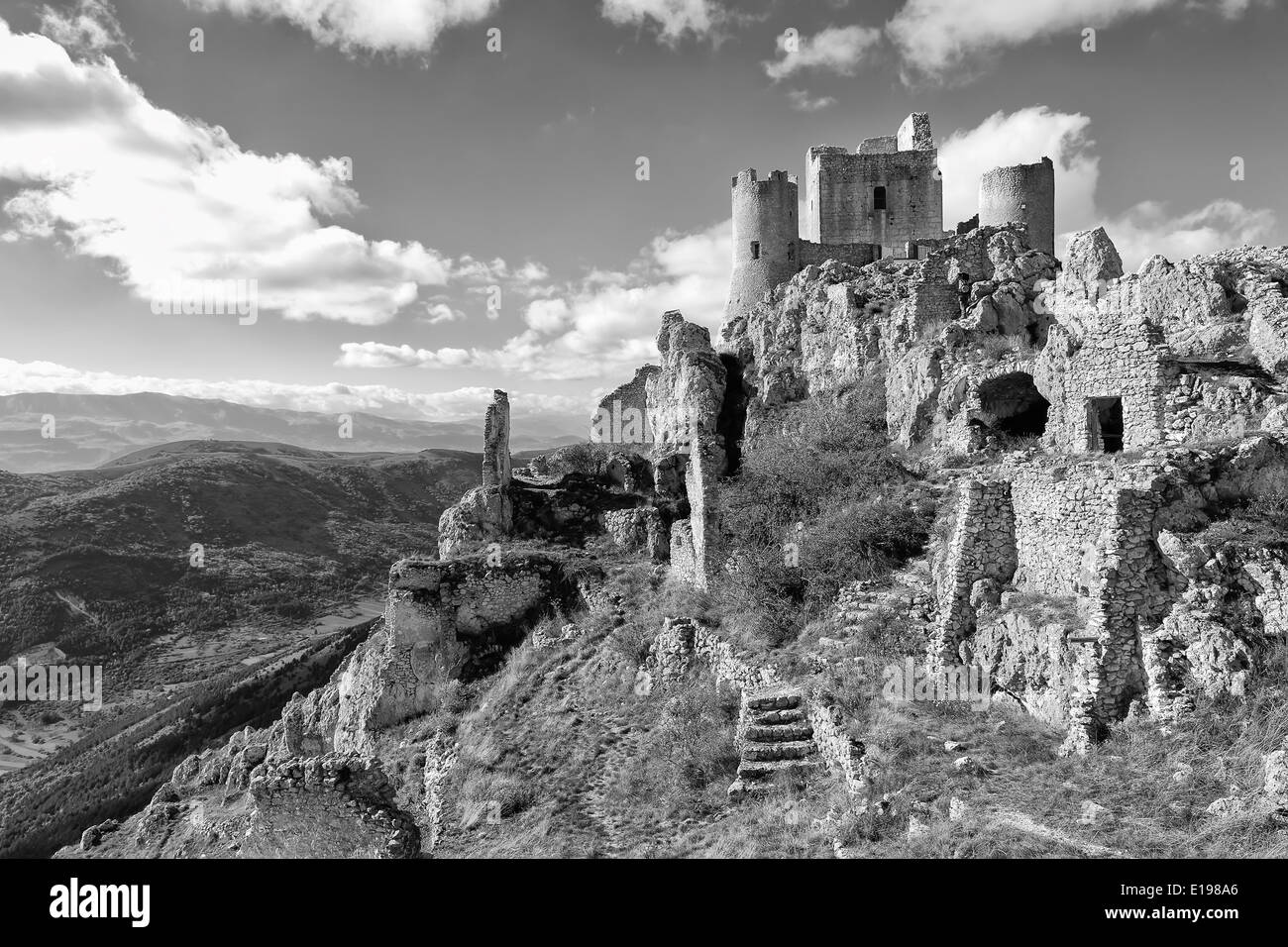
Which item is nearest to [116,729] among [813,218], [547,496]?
[547,496]

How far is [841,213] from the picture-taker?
32875 millimetres

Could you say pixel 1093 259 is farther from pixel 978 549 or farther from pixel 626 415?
pixel 626 415

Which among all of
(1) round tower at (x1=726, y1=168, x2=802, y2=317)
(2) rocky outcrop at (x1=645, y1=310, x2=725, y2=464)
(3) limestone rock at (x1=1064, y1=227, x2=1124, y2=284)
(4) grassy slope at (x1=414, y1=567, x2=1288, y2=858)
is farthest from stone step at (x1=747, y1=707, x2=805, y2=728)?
(1) round tower at (x1=726, y1=168, x2=802, y2=317)

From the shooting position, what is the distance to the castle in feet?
106

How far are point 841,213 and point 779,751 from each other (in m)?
28.4

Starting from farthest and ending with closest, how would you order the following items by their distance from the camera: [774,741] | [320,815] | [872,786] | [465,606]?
[465,606] → [774,741] → [320,815] → [872,786]

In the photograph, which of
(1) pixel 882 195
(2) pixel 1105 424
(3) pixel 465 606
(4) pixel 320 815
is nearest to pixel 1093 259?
(2) pixel 1105 424

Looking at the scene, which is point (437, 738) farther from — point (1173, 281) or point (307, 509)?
point (307, 509)

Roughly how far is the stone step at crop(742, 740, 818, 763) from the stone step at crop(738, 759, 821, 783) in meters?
0.05

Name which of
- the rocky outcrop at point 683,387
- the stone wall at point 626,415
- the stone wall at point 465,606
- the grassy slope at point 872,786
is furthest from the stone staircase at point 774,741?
the stone wall at point 626,415

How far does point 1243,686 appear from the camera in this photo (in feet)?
23.9

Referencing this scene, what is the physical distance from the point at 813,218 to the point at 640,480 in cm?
1701

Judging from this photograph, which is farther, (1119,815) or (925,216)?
(925,216)

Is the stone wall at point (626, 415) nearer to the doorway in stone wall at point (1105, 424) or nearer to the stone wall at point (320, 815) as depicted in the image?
the doorway in stone wall at point (1105, 424)
